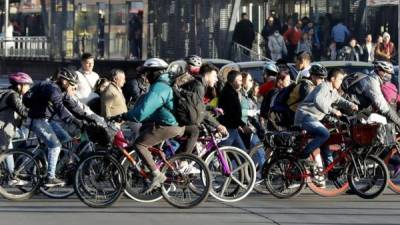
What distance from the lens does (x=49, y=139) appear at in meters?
13.8

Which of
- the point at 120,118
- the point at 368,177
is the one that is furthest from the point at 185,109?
the point at 368,177

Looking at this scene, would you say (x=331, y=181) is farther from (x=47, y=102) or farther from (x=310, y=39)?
(x=310, y=39)

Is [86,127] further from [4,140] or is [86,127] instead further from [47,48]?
[47,48]

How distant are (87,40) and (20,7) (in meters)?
17.7

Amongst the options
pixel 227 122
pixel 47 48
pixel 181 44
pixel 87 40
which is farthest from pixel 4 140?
pixel 47 48

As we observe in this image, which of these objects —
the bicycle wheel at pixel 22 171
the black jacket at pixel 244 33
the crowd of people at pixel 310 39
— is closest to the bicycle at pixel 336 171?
the bicycle wheel at pixel 22 171

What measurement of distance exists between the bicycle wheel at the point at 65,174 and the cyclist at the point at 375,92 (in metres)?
3.56

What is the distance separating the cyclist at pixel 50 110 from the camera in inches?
539

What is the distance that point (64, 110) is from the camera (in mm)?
13641

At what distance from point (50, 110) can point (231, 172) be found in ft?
7.63

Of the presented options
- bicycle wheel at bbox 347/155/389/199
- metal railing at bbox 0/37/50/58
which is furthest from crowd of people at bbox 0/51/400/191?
metal railing at bbox 0/37/50/58

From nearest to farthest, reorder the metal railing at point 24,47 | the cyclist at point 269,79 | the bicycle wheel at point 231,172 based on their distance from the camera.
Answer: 1. the bicycle wheel at point 231,172
2. the cyclist at point 269,79
3. the metal railing at point 24,47

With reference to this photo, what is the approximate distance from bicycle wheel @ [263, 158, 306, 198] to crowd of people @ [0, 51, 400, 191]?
0.21m

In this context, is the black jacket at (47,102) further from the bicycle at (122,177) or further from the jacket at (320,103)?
the jacket at (320,103)
